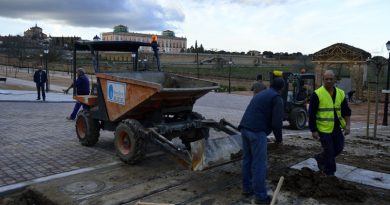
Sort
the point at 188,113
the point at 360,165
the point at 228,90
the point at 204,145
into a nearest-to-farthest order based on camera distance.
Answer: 1. the point at 204,145
2. the point at 360,165
3. the point at 188,113
4. the point at 228,90

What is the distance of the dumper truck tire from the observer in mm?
7086

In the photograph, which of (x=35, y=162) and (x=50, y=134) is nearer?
(x=35, y=162)

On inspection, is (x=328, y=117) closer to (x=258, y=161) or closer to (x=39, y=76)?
(x=258, y=161)

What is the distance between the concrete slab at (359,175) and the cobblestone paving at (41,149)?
3.84 meters

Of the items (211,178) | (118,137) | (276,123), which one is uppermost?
(276,123)

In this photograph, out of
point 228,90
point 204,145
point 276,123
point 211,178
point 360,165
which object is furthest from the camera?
point 228,90

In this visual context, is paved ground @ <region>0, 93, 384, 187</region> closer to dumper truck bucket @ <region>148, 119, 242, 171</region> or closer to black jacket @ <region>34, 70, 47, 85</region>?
dumper truck bucket @ <region>148, 119, 242, 171</region>

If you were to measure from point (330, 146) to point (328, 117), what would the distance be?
1.48 feet

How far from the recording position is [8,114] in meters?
13.6

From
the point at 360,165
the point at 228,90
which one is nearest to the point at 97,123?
the point at 360,165

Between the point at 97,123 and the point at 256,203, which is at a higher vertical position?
the point at 97,123

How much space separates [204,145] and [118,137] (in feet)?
6.96

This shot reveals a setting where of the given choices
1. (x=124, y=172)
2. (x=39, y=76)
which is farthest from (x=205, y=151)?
(x=39, y=76)

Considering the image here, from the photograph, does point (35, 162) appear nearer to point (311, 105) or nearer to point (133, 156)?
point (133, 156)
